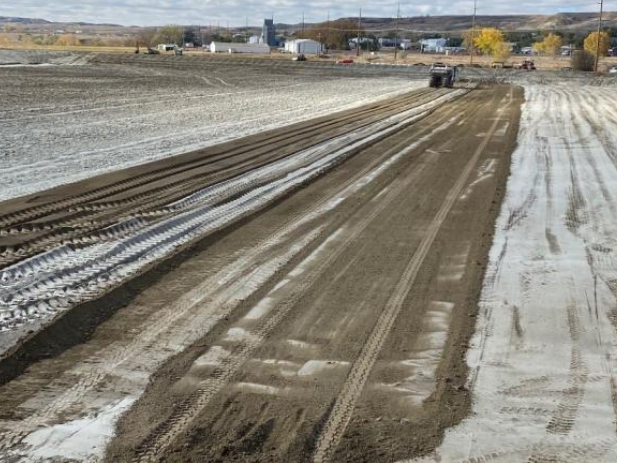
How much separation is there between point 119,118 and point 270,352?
1956cm

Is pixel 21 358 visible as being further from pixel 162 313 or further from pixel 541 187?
pixel 541 187

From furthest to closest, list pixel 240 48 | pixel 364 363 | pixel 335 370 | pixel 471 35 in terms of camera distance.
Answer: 1. pixel 240 48
2. pixel 471 35
3. pixel 364 363
4. pixel 335 370

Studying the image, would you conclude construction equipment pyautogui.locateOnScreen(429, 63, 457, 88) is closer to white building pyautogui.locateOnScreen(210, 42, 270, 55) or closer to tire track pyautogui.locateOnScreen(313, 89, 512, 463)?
tire track pyautogui.locateOnScreen(313, 89, 512, 463)

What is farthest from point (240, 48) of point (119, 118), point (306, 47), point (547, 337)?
point (547, 337)

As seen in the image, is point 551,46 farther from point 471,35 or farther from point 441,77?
point 441,77

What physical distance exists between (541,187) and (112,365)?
9960 mm

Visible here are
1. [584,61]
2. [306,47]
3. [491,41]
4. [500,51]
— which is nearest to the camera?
[584,61]

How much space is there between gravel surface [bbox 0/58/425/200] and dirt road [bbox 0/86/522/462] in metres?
5.43

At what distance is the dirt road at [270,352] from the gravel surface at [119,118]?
5.43 metres

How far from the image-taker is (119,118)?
23.8 metres

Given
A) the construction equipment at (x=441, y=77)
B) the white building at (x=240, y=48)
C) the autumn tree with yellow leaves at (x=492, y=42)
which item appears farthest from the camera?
the white building at (x=240, y=48)

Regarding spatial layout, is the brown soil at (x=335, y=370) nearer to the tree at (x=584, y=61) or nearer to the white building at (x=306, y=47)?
the tree at (x=584, y=61)

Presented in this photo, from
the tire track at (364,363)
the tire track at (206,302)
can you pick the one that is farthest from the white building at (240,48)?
the tire track at (364,363)

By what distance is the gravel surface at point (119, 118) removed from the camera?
14586 millimetres
